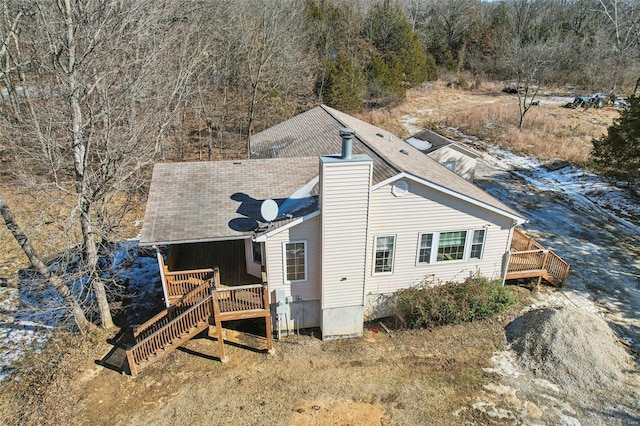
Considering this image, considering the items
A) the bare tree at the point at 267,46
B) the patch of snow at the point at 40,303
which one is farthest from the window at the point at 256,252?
the bare tree at the point at 267,46

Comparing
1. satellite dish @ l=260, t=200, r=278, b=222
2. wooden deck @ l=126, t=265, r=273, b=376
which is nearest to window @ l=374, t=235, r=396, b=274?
satellite dish @ l=260, t=200, r=278, b=222

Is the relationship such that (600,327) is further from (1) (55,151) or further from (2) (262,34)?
(2) (262,34)

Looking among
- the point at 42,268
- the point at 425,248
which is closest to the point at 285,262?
the point at 425,248

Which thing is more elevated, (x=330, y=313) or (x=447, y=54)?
(x=447, y=54)

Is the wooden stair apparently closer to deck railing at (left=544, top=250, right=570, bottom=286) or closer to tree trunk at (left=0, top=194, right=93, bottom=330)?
tree trunk at (left=0, top=194, right=93, bottom=330)

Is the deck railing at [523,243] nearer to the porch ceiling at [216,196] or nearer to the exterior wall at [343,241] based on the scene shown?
the exterior wall at [343,241]

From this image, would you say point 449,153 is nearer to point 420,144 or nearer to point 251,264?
point 420,144

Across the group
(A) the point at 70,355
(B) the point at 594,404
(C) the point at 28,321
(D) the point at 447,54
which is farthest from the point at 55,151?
(D) the point at 447,54
